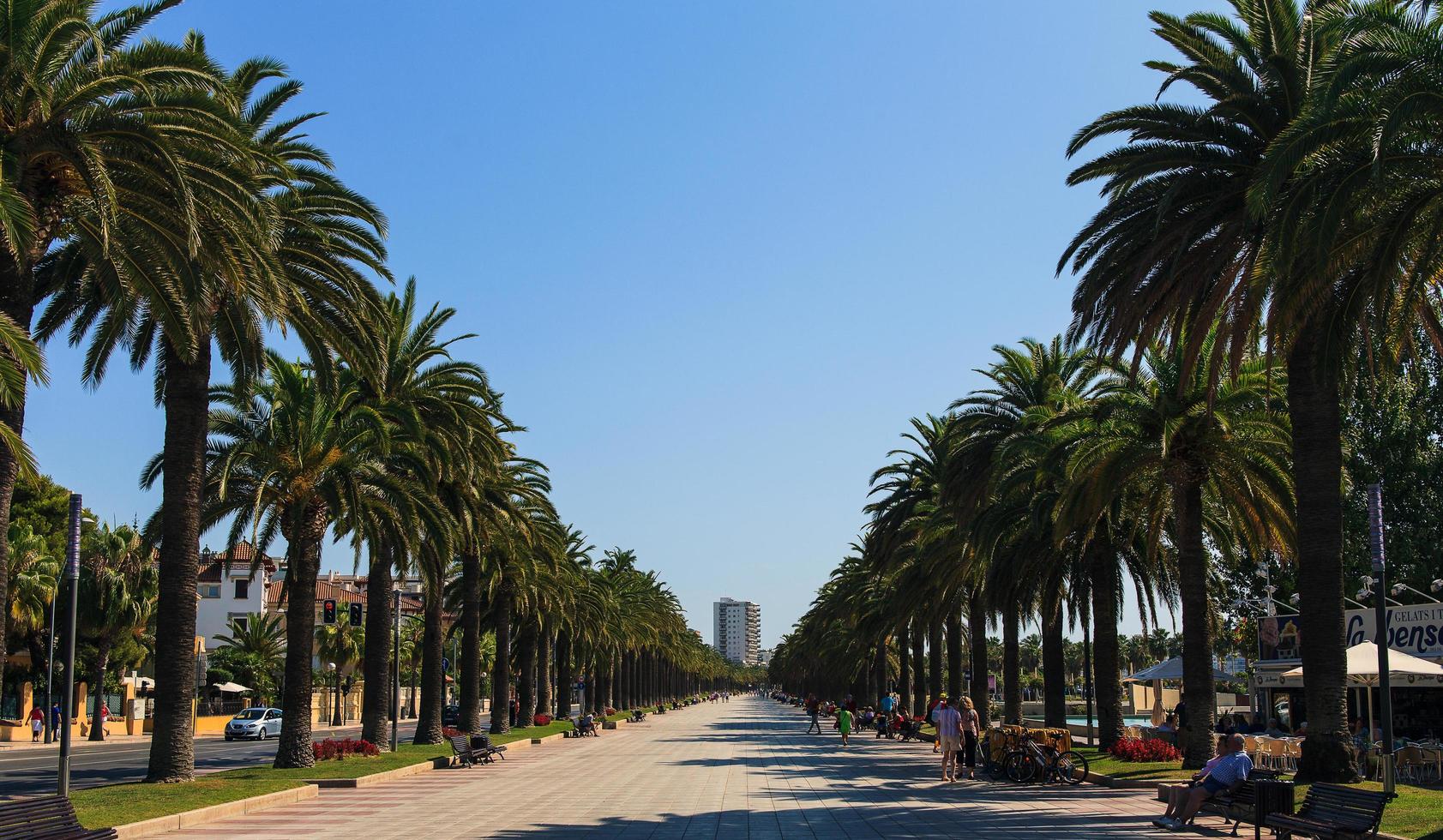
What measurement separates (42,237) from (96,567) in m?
46.6

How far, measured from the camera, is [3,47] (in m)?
14.8

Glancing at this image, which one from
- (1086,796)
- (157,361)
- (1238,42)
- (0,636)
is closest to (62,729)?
(0,636)

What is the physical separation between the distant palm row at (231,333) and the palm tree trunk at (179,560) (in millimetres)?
44

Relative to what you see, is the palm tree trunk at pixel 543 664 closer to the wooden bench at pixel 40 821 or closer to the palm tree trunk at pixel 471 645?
the palm tree trunk at pixel 471 645

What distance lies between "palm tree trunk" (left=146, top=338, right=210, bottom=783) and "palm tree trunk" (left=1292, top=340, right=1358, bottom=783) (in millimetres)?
19064

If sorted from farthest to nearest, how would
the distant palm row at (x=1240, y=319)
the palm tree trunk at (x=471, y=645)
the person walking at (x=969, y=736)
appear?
1. the palm tree trunk at (x=471, y=645)
2. the person walking at (x=969, y=736)
3. the distant palm row at (x=1240, y=319)

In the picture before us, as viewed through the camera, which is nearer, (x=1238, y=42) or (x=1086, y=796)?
(x=1238, y=42)

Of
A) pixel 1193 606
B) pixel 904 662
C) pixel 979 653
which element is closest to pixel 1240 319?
pixel 1193 606

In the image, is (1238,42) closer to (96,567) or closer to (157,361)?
(157,361)

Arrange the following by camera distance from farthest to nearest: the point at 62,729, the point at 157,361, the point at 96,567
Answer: the point at 96,567 → the point at 157,361 → the point at 62,729

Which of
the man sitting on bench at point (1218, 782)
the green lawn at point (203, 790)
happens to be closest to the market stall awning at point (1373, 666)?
the man sitting on bench at point (1218, 782)

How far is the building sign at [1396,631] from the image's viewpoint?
106 ft

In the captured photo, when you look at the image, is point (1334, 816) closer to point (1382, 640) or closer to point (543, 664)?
point (1382, 640)

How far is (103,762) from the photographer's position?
3578 centimetres
